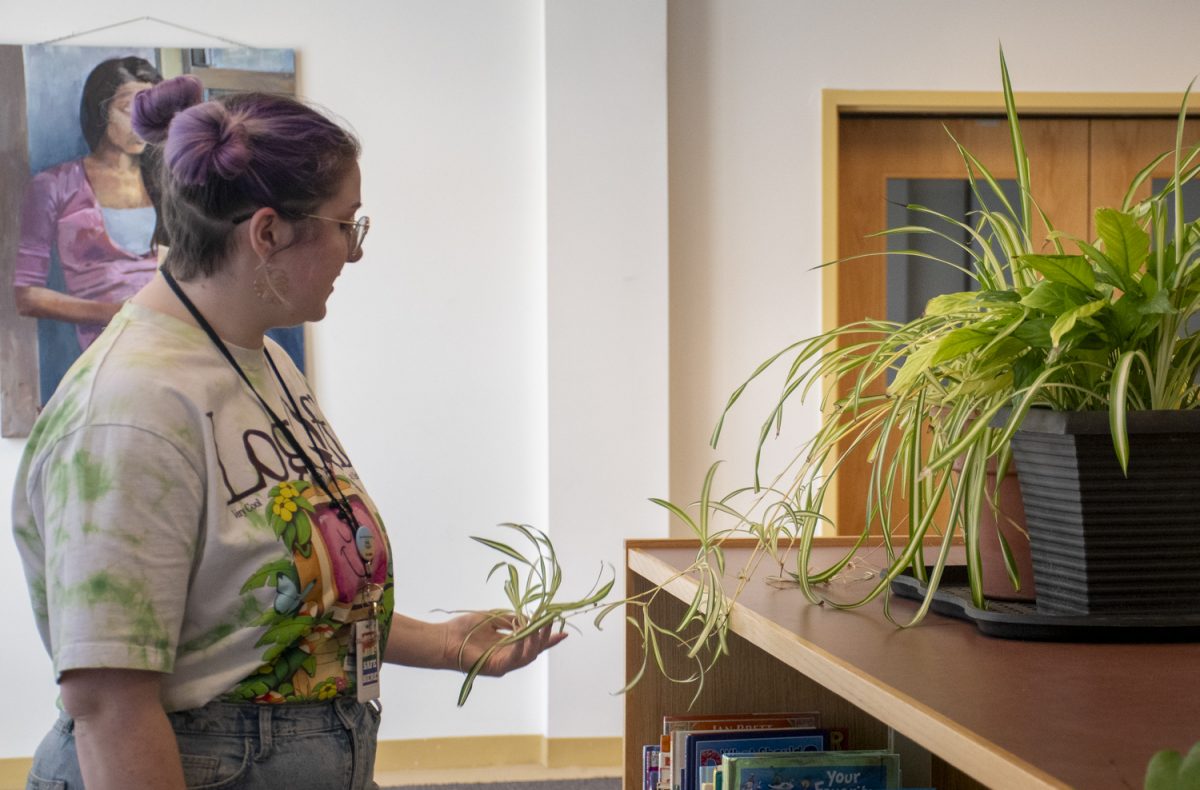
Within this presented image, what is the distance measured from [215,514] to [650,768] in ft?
2.00

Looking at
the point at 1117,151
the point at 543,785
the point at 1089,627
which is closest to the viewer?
the point at 1089,627

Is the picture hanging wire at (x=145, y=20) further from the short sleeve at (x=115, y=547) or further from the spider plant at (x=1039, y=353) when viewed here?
the spider plant at (x=1039, y=353)

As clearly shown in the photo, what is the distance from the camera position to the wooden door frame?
3.59m

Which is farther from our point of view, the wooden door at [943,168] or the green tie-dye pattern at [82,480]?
the wooden door at [943,168]

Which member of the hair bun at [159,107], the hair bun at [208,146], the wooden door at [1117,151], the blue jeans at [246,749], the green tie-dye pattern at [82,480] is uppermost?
the wooden door at [1117,151]

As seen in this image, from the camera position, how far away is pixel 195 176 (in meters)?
1.17

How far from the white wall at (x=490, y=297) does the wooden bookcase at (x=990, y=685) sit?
2223mm

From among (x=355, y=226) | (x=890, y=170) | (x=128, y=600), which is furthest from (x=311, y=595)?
(x=890, y=170)

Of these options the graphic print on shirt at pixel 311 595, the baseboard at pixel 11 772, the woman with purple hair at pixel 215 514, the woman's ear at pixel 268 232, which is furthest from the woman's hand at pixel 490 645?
the baseboard at pixel 11 772

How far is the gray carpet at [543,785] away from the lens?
3.29 metres

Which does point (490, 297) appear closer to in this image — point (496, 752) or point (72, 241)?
point (72, 241)

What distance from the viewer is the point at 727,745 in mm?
1210

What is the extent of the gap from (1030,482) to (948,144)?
2.94 meters

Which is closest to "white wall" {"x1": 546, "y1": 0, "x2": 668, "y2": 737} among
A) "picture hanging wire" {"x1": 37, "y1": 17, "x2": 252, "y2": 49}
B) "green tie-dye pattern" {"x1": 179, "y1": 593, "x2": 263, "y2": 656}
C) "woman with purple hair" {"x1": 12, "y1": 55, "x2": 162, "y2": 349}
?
"picture hanging wire" {"x1": 37, "y1": 17, "x2": 252, "y2": 49}
